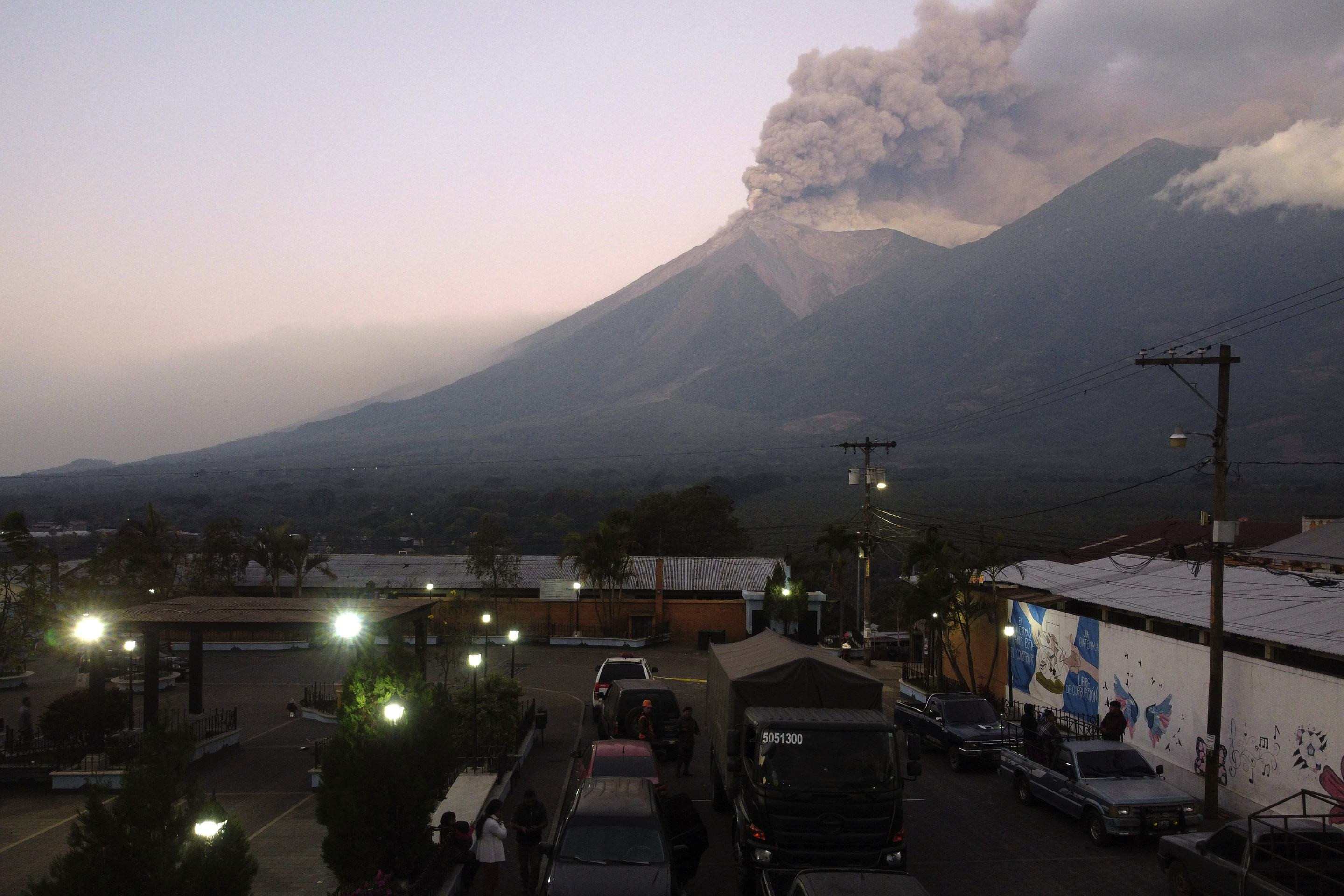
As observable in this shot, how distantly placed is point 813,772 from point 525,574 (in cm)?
4892

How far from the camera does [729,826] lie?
16.4 m

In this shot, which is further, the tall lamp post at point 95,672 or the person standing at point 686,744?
the person standing at point 686,744

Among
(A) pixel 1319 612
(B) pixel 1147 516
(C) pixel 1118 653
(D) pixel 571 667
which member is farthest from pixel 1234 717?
(B) pixel 1147 516

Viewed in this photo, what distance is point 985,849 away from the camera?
1534cm

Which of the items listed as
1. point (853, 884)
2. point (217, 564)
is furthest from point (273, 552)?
point (853, 884)

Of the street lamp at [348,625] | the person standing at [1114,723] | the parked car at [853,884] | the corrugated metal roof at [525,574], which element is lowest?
the corrugated metal roof at [525,574]

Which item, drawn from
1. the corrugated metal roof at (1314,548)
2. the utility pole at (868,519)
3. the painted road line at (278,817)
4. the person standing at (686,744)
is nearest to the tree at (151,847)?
the painted road line at (278,817)

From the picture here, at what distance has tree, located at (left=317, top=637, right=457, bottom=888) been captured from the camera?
11.7 metres

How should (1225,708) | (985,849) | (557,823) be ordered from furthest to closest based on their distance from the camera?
(1225,708) → (557,823) → (985,849)

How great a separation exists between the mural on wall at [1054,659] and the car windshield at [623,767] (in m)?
12.8

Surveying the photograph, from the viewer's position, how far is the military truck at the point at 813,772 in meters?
12.2

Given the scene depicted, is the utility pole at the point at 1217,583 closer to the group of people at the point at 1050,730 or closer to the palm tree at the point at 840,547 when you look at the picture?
the group of people at the point at 1050,730

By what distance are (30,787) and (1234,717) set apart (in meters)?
23.4

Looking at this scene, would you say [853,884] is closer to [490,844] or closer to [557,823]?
[490,844]
